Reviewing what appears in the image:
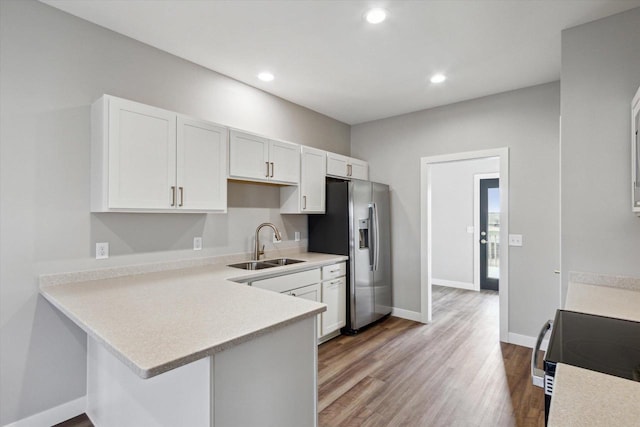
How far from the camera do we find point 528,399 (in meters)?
2.37

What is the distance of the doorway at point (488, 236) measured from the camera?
581 centimetres

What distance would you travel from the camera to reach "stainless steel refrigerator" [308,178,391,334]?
3707 mm

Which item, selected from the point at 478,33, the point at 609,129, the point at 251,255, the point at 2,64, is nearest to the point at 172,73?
the point at 2,64

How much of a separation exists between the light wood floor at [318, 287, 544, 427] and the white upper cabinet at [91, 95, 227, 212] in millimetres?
1821

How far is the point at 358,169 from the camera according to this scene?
14.7 ft

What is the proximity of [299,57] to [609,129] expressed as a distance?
236 centimetres

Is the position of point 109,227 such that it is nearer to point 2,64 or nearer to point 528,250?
point 2,64

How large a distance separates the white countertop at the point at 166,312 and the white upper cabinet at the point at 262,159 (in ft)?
3.36

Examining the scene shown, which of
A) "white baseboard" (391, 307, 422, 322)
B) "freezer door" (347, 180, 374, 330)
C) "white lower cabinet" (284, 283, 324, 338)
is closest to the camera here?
"white lower cabinet" (284, 283, 324, 338)

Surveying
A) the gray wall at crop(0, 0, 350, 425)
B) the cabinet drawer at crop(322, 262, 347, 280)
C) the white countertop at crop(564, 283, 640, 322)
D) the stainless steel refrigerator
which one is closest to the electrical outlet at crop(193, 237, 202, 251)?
the gray wall at crop(0, 0, 350, 425)

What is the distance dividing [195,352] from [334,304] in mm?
2592

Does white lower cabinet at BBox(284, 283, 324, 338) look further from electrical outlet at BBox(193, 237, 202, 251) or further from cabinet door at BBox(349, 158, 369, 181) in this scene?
cabinet door at BBox(349, 158, 369, 181)

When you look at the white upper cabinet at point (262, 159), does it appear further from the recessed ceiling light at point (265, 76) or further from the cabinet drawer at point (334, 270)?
the cabinet drawer at point (334, 270)

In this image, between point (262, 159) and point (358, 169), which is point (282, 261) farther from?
point (358, 169)
